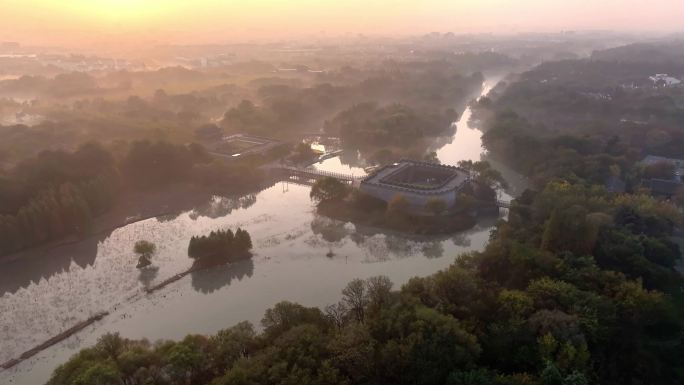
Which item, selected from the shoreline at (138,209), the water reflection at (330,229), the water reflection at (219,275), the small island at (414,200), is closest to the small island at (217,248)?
the water reflection at (219,275)

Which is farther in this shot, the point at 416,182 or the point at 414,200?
the point at 416,182

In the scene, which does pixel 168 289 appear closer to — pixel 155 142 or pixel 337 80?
pixel 155 142

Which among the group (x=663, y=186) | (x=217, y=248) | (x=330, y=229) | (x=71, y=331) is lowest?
(x=71, y=331)

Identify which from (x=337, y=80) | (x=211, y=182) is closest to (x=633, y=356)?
(x=211, y=182)

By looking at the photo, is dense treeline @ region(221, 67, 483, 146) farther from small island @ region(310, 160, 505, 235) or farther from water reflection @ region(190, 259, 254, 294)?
water reflection @ region(190, 259, 254, 294)

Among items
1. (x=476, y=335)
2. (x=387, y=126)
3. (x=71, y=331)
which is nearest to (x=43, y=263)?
(x=71, y=331)

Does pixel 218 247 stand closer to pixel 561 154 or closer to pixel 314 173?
pixel 314 173

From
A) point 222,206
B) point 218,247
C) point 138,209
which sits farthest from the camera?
point 222,206
